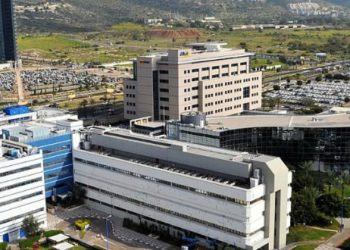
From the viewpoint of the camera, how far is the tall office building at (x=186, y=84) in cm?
7494

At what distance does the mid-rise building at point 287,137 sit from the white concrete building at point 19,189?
2048cm

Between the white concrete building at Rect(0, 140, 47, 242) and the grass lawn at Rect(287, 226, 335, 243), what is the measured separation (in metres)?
22.0

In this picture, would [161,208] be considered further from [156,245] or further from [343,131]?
[343,131]

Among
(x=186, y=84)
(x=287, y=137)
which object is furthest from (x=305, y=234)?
(x=186, y=84)

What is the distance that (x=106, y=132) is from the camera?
171ft

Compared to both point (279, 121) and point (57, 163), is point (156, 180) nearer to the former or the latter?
point (57, 163)

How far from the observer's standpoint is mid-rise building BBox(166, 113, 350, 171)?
58.1 meters

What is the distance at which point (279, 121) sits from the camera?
61.0 metres

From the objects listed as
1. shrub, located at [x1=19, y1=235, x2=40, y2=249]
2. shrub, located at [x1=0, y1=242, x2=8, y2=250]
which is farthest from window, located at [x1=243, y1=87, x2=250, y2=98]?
shrub, located at [x1=0, y1=242, x2=8, y2=250]

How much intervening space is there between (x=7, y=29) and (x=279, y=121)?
13022 cm

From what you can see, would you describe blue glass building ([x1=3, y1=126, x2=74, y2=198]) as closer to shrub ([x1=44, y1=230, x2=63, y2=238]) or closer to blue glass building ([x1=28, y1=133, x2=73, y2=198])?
blue glass building ([x1=28, y1=133, x2=73, y2=198])

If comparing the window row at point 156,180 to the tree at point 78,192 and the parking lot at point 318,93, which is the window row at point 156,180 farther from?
the parking lot at point 318,93

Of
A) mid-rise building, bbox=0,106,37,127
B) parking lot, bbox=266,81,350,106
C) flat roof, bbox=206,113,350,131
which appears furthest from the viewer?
parking lot, bbox=266,81,350,106

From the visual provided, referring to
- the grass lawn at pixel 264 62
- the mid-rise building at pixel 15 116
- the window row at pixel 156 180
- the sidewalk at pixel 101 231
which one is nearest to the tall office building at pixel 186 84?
the mid-rise building at pixel 15 116
